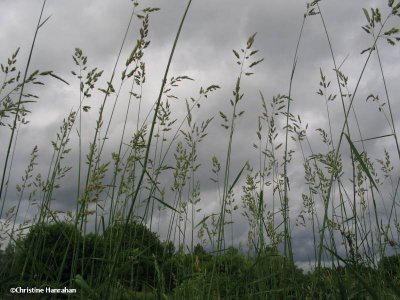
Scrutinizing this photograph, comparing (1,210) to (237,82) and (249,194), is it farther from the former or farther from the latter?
(249,194)

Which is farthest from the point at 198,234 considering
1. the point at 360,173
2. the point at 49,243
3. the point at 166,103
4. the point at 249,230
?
the point at 49,243

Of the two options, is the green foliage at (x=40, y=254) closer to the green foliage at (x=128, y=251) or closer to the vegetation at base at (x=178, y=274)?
the vegetation at base at (x=178, y=274)

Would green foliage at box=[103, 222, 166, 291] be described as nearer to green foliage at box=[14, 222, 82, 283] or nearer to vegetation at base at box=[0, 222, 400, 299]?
vegetation at base at box=[0, 222, 400, 299]

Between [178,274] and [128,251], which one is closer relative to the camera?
[128,251]

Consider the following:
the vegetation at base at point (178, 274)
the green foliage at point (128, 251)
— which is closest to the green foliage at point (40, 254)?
the vegetation at base at point (178, 274)

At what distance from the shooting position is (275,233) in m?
3.01

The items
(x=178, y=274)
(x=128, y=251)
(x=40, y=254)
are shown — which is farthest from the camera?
(x=178, y=274)

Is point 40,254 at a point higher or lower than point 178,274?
higher

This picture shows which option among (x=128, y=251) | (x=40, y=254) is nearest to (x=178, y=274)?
(x=128, y=251)

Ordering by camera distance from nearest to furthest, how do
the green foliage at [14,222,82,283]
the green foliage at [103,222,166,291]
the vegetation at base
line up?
the green foliage at [14,222,82,283] → the vegetation at base → the green foliage at [103,222,166,291]

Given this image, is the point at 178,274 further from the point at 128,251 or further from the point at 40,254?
the point at 40,254

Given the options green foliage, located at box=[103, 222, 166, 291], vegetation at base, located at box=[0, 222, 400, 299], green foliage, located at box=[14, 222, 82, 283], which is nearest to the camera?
green foliage, located at box=[14, 222, 82, 283]

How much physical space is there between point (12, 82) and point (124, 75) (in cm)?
60

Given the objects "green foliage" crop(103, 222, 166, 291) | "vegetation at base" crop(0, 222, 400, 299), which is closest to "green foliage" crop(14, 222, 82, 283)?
"vegetation at base" crop(0, 222, 400, 299)
